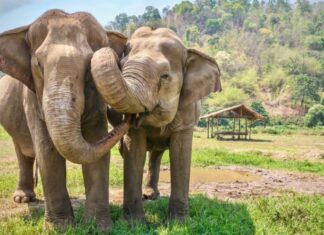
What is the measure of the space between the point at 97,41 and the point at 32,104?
3.45 ft

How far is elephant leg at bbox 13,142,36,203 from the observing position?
7.32 m

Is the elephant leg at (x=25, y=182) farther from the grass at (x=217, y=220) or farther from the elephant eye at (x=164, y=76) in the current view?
the elephant eye at (x=164, y=76)

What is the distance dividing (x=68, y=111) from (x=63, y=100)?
11cm

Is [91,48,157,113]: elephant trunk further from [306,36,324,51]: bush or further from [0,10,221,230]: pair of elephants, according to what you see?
[306,36,324,51]: bush

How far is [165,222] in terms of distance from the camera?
5680 mm

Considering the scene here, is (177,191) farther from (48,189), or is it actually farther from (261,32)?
(261,32)

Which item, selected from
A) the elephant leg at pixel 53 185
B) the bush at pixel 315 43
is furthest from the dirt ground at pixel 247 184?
the bush at pixel 315 43

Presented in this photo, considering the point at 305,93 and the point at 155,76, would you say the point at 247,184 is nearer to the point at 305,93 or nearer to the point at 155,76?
the point at 155,76

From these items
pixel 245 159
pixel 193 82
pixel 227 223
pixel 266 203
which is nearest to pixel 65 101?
pixel 193 82

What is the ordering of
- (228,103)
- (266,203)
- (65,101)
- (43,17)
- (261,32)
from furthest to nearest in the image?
(261,32)
(228,103)
(266,203)
(43,17)
(65,101)

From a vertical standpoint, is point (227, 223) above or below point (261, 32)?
below

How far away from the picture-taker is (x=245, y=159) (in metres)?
14.5

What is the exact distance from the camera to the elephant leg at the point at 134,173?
570 centimetres

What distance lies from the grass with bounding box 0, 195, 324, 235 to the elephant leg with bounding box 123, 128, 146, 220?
181 mm
